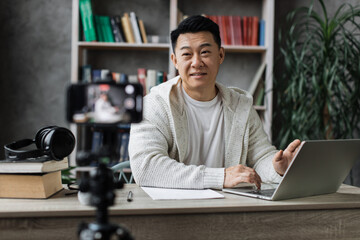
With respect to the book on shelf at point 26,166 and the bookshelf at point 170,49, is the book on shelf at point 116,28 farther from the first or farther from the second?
the book on shelf at point 26,166

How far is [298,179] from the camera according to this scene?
1.16 m

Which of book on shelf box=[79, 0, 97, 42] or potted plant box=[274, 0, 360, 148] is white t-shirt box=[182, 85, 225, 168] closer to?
potted plant box=[274, 0, 360, 148]

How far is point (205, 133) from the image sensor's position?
1803mm

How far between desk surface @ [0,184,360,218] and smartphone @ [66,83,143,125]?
35cm

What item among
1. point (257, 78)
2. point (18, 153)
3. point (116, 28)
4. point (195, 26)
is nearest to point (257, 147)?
point (195, 26)

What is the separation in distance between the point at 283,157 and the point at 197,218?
53cm

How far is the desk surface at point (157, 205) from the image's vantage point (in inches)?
39.0

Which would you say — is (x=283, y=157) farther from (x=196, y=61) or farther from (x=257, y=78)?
(x=257, y=78)

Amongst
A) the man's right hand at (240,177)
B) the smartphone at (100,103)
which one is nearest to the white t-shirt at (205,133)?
the man's right hand at (240,177)

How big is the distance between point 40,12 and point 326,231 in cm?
289

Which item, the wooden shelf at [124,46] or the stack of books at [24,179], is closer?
the stack of books at [24,179]

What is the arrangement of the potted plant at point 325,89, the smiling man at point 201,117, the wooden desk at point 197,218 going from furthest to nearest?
the potted plant at point 325,89 < the smiling man at point 201,117 < the wooden desk at point 197,218

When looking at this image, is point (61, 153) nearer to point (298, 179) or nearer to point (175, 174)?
point (175, 174)

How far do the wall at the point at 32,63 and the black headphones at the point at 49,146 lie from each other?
2.02m
